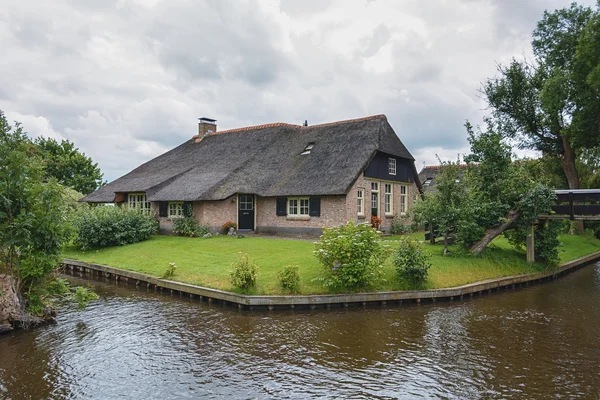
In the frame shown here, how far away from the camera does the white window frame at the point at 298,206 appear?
71.4 ft

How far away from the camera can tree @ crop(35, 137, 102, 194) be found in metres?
41.9

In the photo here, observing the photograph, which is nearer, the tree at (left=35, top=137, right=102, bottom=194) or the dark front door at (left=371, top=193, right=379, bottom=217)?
the dark front door at (left=371, top=193, right=379, bottom=217)

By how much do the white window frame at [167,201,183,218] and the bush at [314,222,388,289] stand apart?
12929mm

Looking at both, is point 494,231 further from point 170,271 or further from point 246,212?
point 246,212

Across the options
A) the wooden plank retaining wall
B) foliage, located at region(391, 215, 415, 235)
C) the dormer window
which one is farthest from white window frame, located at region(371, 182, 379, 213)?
the wooden plank retaining wall

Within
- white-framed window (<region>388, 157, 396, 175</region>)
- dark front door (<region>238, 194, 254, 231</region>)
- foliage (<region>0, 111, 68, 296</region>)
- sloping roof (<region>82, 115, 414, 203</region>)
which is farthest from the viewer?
white-framed window (<region>388, 157, 396, 175</region>)

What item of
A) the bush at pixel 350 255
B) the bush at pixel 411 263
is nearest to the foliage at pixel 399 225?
the bush at pixel 411 263

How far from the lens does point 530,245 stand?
55.4 ft

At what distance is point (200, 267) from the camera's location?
1479cm

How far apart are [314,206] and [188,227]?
6.67 meters

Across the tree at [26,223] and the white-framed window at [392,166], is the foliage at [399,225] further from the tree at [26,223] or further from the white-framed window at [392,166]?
the tree at [26,223]

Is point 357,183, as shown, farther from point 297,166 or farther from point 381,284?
point 381,284

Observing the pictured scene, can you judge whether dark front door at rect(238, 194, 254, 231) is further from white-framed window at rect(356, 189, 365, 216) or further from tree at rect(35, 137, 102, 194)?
tree at rect(35, 137, 102, 194)

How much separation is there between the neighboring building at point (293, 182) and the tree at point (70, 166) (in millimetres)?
17345
